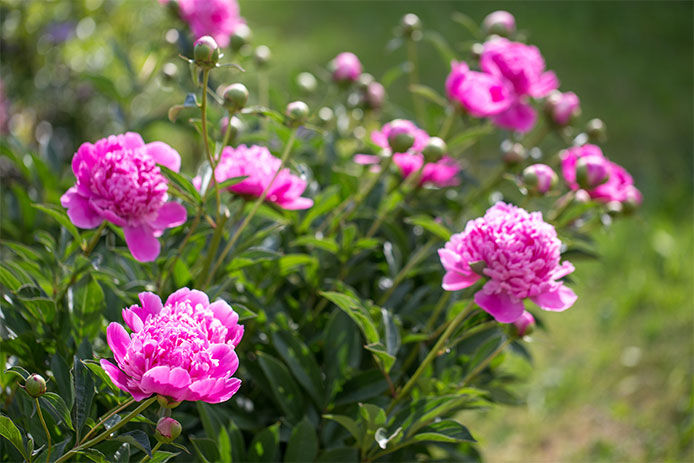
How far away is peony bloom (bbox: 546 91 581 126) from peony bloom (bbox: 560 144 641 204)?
2.3 inches

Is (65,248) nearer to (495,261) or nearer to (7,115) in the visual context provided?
(495,261)

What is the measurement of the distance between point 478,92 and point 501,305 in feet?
1.49

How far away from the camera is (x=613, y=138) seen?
3.37 m

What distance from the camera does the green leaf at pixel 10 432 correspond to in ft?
1.94

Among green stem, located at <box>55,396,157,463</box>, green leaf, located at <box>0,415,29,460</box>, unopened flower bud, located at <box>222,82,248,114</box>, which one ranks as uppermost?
unopened flower bud, located at <box>222,82,248,114</box>

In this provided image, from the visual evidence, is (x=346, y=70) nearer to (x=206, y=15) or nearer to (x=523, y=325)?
(x=206, y=15)

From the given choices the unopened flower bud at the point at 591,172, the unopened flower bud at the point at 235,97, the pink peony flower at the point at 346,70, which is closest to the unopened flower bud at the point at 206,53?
the unopened flower bud at the point at 235,97

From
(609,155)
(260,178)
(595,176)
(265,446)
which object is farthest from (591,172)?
(609,155)

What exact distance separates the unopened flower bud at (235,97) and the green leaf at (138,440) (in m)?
0.33

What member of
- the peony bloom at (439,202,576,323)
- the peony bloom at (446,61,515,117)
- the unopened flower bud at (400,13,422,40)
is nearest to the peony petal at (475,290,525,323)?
the peony bloom at (439,202,576,323)

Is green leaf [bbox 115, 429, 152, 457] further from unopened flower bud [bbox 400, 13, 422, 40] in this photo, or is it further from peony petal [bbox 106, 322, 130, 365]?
unopened flower bud [bbox 400, 13, 422, 40]

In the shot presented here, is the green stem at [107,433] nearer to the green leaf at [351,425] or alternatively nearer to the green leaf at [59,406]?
the green leaf at [59,406]

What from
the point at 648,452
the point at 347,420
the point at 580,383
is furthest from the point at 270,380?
the point at 580,383

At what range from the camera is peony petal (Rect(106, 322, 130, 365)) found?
1.95ft
